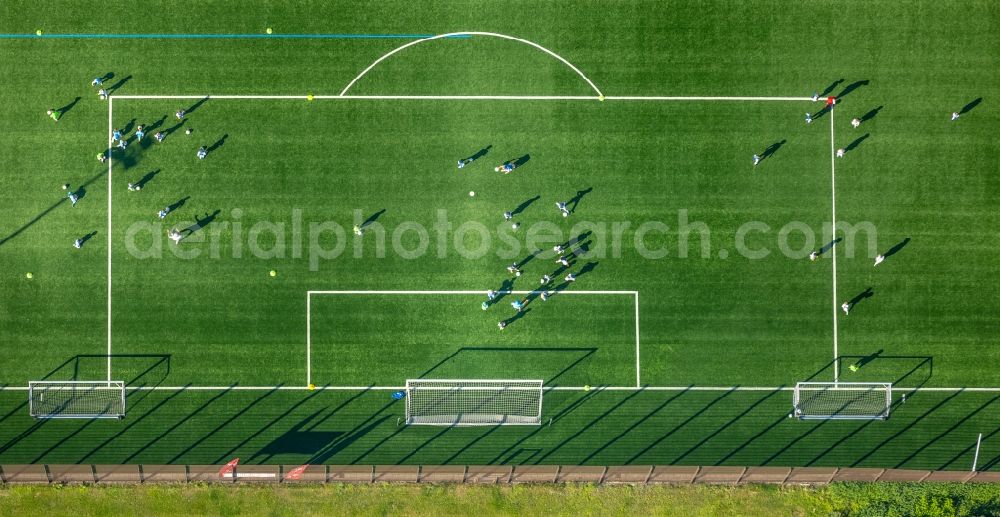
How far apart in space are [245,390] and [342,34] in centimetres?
975

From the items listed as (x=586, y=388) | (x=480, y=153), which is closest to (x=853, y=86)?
(x=480, y=153)

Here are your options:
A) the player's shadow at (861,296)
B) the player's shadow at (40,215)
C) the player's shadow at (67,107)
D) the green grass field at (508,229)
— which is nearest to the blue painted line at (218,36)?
the green grass field at (508,229)

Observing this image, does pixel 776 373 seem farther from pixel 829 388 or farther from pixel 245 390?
pixel 245 390

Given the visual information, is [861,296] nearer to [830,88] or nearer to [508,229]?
[830,88]

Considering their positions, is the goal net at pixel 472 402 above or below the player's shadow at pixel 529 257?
below

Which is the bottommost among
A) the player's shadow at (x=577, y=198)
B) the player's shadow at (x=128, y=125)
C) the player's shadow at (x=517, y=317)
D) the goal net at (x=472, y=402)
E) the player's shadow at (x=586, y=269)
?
the goal net at (x=472, y=402)

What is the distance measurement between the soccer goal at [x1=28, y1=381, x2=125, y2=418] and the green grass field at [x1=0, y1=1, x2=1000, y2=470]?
10.4 inches

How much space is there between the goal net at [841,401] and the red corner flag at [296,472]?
13021 millimetres

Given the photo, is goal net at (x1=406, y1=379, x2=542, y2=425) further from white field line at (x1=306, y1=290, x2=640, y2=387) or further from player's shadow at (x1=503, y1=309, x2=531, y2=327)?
white field line at (x1=306, y1=290, x2=640, y2=387)

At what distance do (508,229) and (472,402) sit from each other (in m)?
4.67

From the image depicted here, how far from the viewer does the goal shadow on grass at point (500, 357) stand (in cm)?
1708

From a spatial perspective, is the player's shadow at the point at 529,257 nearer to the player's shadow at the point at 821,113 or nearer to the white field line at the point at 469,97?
the white field line at the point at 469,97

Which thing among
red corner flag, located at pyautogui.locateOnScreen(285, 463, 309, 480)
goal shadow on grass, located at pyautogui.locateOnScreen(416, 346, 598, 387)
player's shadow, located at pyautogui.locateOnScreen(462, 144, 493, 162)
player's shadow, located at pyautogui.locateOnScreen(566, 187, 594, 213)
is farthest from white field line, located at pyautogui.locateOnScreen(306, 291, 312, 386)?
player's shadow, located at pyautogui.locateOnScreen(566, 187, 594, 213)

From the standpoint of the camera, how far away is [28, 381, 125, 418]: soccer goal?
16891mm
